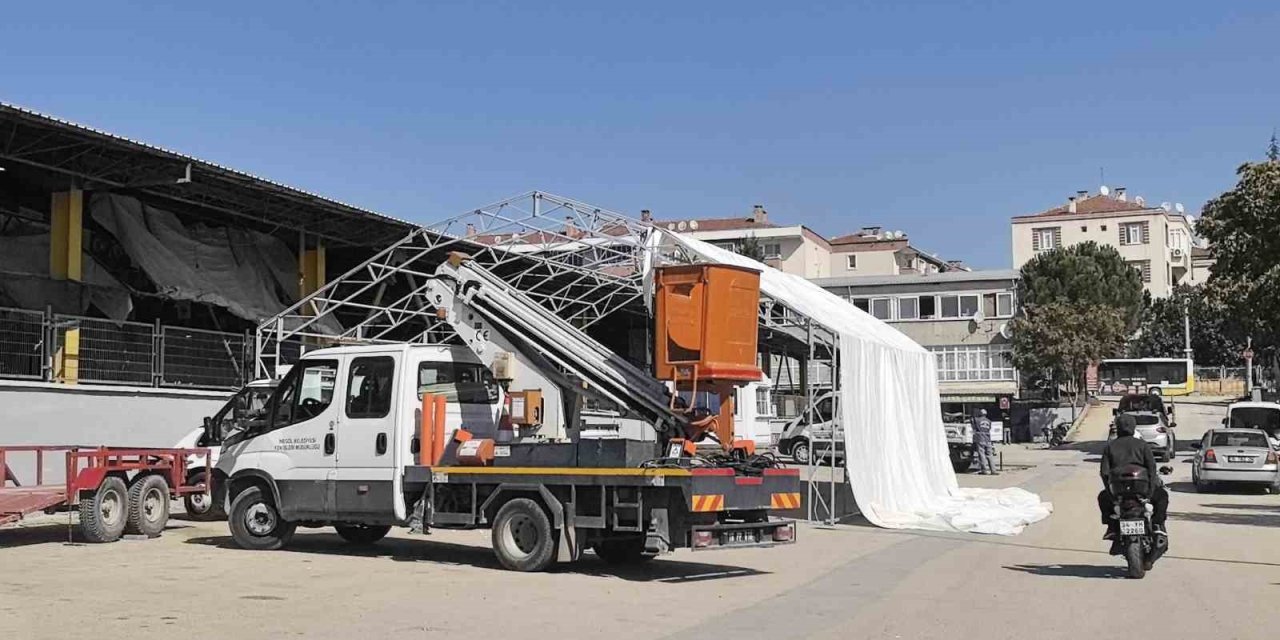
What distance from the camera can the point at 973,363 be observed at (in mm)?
67062

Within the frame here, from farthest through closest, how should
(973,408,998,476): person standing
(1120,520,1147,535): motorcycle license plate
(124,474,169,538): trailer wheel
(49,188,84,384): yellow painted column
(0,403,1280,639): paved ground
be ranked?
(973,408,998,476): person standing, (49,188,84,384): yellow painted column, (124,474,169,538): trailer wheel, (1120,520,1147,535): motorcycle license plate, (0,403,1280,639): paved ground

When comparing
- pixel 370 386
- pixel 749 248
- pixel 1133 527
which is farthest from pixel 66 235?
pixel 749 248

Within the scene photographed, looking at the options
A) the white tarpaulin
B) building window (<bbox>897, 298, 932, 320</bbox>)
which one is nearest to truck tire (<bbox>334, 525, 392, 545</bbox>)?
the white tarpaulin

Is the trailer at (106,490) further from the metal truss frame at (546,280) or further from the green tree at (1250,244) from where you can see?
the green tree at (1250,244)

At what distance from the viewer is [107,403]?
2284cm

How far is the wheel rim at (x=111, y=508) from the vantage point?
16047 mm

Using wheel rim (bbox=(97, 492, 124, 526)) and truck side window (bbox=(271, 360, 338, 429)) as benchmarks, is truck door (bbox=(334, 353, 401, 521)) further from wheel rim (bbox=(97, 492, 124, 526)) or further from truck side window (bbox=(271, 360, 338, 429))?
wheel rim (bbox=(97, 492, 124, 526))

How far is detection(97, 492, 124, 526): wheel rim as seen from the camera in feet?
52.6

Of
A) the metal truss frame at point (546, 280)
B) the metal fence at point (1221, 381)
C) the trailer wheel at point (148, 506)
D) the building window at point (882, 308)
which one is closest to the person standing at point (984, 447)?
the metal truss frame at point (546, 280)

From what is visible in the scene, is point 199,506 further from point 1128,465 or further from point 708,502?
point 1128,465

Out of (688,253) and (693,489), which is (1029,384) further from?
(693,489)

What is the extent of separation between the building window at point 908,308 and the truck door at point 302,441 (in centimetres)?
5676

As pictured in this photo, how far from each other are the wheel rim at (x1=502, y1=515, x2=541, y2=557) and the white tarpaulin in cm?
747

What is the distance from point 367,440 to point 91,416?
10.9 m
